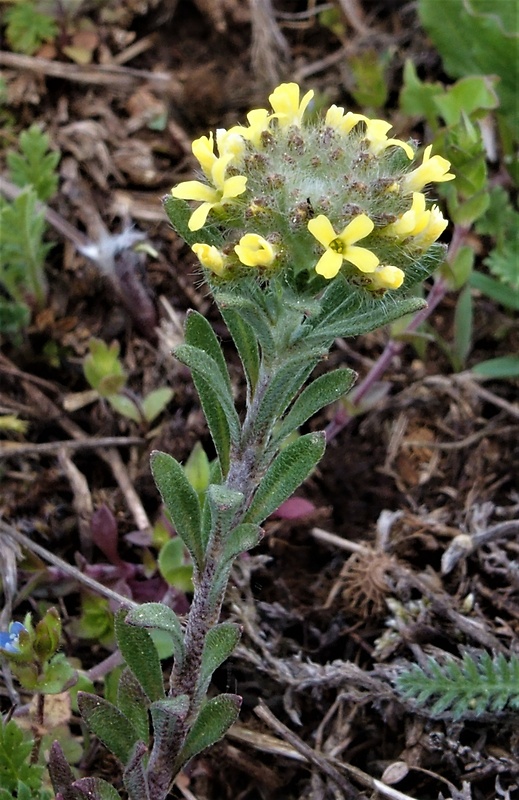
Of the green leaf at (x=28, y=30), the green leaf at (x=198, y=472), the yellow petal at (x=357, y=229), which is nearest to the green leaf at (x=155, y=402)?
the green leaf at (x=198, y=472)

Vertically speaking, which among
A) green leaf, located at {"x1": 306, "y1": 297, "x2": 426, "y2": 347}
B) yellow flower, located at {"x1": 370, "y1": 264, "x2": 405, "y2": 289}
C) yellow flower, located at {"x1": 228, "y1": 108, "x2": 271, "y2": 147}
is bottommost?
green leaf, located at {"x1": 306, "y1": 297, "x2": 426, "y2": 347}

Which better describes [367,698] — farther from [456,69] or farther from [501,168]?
[456,69]

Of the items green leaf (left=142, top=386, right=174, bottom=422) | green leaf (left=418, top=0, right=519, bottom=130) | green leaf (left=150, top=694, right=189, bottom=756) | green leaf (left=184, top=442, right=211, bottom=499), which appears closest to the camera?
green leaf (left=150, top=694, right=189, bottom=756)

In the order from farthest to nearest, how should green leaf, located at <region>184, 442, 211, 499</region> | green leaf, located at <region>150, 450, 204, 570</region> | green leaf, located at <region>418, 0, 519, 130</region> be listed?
green leaf, located at <region>418, 0, 519, 130</region>
green leaf, located at <region>184, 442, 211, 499</region>
green leaf, located at <region>150, 450, 204, 570</region>

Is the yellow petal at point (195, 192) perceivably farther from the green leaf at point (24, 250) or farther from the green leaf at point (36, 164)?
the green leaf at point (36, 164)

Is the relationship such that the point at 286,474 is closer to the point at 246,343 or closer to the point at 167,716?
the point at 246,343

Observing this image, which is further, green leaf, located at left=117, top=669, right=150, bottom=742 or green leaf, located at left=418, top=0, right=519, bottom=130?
green leaf, located at left=418, top=0, right=519, bottom=130

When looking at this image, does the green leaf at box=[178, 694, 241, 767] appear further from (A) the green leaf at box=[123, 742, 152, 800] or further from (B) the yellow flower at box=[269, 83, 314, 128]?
(B) the yellow flower at box=[269, 83, 314, 128]

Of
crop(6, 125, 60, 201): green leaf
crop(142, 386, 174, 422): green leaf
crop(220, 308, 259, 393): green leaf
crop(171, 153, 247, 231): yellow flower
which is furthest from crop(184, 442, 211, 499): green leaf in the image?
crop(6, 125, 60, 201): green leaf
